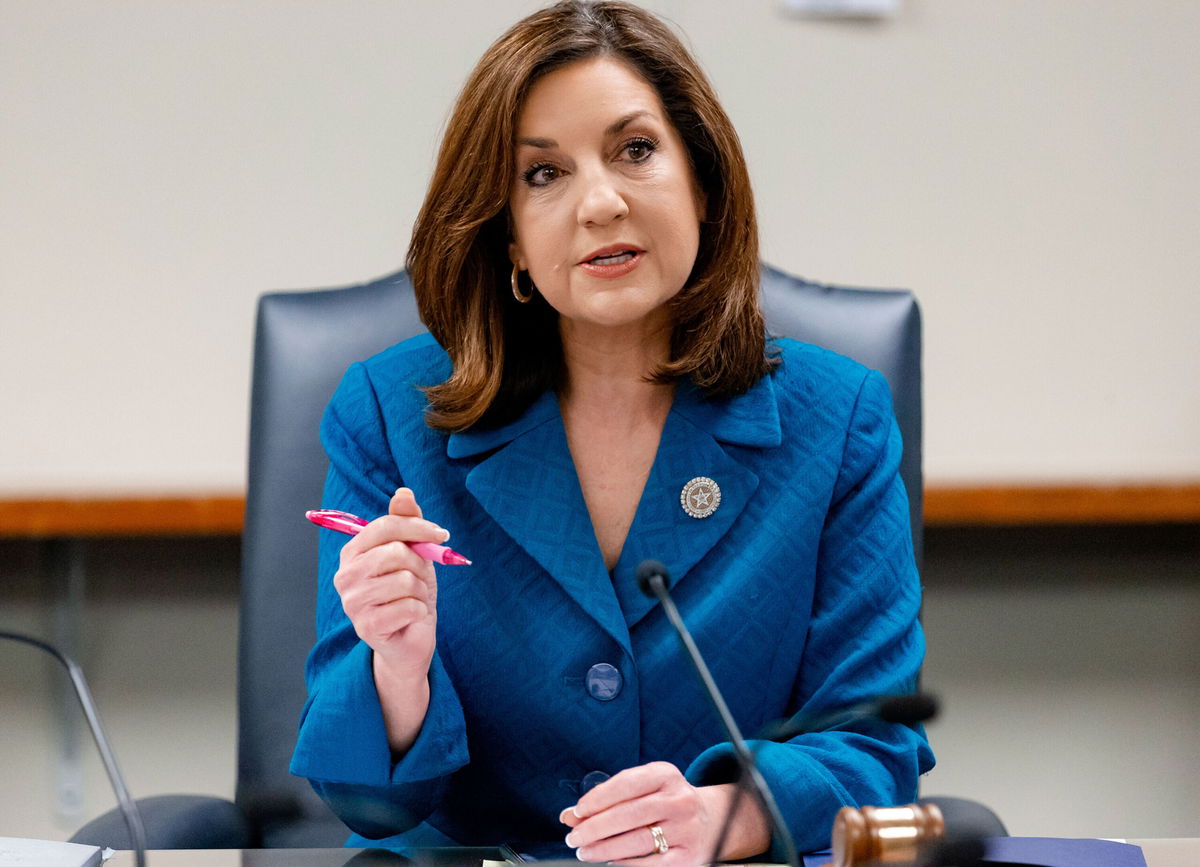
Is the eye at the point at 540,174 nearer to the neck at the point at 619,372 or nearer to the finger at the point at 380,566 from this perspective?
the neck at the point at 619,372

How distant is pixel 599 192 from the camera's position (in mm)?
1045

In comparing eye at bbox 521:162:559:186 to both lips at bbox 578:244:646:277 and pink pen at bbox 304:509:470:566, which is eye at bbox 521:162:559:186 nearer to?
lips at bbox 578:244:646:277

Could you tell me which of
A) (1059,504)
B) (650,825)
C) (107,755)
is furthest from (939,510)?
(107,755)

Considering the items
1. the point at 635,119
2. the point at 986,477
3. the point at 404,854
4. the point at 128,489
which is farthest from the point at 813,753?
the point at 128,489

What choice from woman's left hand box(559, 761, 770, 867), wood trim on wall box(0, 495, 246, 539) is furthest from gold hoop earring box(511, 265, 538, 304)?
wood trim on wall box(0, 495, 246, 539)

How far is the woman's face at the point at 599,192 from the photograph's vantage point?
1.07m

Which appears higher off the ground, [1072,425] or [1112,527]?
[1072,425]

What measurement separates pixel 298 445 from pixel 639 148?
506 mm

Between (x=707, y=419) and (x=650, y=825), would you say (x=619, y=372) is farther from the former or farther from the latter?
(x=650, y=825)

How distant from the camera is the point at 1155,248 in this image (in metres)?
1.95

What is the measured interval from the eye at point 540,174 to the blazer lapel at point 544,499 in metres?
0.21

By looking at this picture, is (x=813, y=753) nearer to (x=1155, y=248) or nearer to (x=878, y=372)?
(x=878, y=372)

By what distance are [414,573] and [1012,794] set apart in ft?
5.15

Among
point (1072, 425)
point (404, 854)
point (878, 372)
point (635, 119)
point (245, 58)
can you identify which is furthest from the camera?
point (1072, 425)
